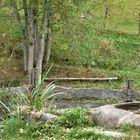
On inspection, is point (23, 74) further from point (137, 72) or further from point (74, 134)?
point (74, 134)

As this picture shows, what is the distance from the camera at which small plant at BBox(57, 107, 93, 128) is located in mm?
9953

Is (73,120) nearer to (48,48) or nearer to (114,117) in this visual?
(114,117)

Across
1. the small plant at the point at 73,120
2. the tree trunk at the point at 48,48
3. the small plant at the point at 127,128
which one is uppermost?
the small plant at the point at 127,128

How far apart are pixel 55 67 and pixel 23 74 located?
1.84 metres

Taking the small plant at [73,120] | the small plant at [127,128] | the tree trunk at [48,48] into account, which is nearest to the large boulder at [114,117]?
the small plant at [127,128]

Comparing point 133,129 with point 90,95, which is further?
point 90,95

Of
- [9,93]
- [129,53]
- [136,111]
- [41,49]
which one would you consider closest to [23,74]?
[41,49]

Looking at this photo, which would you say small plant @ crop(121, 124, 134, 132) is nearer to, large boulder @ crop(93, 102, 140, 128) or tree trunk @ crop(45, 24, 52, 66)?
large boulder @ crop(93, 102, 140, 128)

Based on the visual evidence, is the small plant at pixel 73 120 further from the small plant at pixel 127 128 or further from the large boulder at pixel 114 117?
the small plant at pixel 127 128

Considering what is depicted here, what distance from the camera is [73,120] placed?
33.0ft

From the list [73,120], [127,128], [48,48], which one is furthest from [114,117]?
[48,48]

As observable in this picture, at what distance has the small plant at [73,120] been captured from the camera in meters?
9.95

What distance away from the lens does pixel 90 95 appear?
733 inches

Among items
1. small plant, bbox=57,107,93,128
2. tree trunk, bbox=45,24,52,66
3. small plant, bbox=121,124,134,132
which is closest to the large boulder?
small plant, bbox=121,124,134,132
